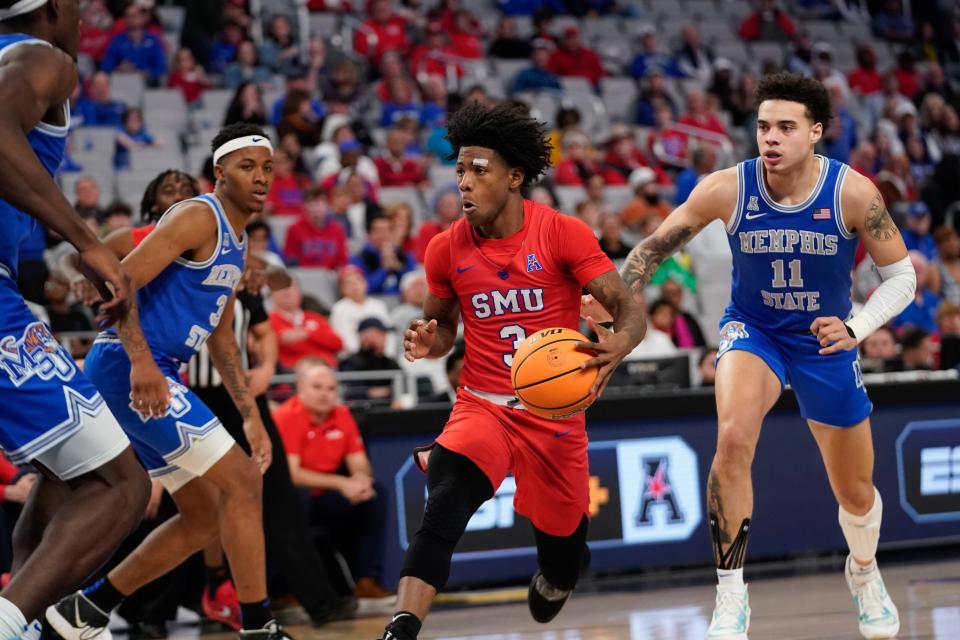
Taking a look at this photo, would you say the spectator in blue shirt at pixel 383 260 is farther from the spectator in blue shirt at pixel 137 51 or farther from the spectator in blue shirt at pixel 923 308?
the spectator in blue shirt at pixel 923 308

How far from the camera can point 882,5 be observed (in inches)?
904

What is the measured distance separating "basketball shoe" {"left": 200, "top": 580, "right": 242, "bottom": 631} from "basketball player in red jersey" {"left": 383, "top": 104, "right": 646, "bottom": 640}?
2.82m

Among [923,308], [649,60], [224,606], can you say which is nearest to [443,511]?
[224,606]

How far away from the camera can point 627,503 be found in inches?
357

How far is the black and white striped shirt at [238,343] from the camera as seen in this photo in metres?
7.56

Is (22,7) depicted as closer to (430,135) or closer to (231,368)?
(231,368)

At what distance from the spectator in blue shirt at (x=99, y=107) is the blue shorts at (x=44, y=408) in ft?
34.2

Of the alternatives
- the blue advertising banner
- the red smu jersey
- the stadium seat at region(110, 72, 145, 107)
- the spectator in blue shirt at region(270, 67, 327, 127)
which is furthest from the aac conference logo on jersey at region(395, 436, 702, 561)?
the stadium seat at region(110, 72, 145, 107)

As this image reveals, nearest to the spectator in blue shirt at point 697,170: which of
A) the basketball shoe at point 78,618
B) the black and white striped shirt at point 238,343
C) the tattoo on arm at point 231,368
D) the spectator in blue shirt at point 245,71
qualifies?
the spectator in blue shirt at point 245,71

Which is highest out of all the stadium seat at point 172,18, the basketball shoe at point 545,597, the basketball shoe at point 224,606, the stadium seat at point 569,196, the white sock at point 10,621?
the stadium seat at point 172,18

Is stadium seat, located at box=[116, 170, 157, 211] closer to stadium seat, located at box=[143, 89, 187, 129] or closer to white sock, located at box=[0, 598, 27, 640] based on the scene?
stadium seat, located at box=[143, 89, 187, 129]

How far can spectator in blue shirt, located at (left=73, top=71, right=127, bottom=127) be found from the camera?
46.8 feet

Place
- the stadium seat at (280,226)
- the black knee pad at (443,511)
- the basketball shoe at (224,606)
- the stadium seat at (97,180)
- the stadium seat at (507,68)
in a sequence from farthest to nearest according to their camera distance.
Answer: the stadium seat at (507,68), the stadium seat at (280,226), the stadium seat at (97,180), the basketball shoe at (224,606), the black knee pad at (443,511)

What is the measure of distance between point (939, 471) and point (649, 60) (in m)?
10.6
